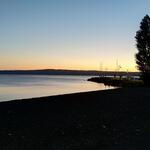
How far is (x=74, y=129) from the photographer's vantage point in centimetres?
1360

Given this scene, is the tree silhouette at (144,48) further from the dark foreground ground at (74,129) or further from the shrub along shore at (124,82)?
the dark foreground ground at (74,129)

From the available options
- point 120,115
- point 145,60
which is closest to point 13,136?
point 120,115

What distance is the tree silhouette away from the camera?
59312 mm

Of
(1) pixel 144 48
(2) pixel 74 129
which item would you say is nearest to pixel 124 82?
(1) pixel 144 48

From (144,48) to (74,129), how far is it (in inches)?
1907

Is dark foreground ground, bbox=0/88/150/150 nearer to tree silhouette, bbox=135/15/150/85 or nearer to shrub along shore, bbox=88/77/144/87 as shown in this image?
tree silhouette, bbox=135/15/150/85

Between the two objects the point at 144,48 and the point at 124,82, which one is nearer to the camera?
the point at 144,48

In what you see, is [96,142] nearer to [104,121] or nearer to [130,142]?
[130,142]

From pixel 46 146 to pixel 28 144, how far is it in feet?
1.70

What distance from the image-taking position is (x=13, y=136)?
11.9 metres

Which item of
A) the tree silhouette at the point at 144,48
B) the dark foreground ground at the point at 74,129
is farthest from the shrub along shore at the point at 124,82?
the dark foreground ground at the point at 74,129

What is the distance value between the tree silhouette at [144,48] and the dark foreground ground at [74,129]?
4059 cm

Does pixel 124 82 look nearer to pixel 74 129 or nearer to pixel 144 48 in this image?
pixel 144 48

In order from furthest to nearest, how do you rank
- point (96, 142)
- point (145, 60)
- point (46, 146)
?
point (145, 60)
point (96, 142)
point (46, 146)
